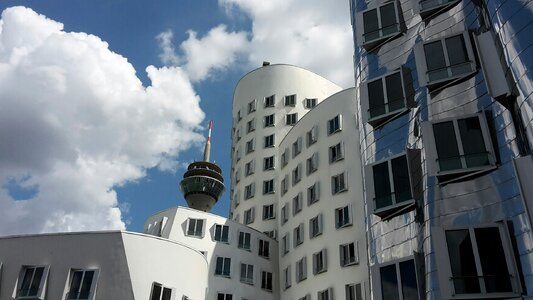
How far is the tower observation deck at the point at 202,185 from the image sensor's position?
211 feet

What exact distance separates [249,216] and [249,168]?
206 inches

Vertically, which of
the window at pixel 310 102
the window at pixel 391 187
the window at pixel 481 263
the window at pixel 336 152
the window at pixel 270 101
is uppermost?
the window at pixel 270 101

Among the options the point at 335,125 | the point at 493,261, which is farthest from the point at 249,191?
the point at 493,261

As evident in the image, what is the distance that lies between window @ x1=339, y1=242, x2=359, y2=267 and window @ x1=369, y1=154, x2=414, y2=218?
38.1ft

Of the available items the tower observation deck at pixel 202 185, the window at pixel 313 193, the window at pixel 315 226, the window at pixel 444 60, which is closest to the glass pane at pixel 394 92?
the window at pixel 444 60

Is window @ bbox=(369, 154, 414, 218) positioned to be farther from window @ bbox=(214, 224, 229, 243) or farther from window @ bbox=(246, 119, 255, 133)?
window @ bbox=(246, 119, 255, 133)

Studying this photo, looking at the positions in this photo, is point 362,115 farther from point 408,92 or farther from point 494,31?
point 494,31

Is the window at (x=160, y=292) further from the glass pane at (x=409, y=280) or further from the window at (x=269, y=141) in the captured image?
the window at (x=269, y=141)

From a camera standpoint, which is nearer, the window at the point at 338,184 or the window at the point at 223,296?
the window at the point at 338,184

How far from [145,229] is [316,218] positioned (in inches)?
585

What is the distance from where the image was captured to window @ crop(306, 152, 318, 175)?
38.4 m

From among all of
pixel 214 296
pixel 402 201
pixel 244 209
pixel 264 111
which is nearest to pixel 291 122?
pixel 264 111

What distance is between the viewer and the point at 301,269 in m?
36.5

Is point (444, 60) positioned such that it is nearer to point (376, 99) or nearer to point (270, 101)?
point (376, 99)
